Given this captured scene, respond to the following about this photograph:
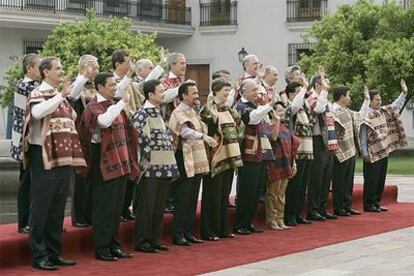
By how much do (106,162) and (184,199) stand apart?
1455 mm

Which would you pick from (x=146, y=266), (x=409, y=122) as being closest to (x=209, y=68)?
(x=409, y=122)

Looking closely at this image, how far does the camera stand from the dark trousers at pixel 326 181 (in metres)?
12.4

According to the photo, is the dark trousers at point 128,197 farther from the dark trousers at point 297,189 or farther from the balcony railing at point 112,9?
the balcony railing at point 112,9

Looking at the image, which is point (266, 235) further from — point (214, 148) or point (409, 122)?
point (409, 122)

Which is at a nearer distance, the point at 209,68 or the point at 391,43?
the point at 391,43

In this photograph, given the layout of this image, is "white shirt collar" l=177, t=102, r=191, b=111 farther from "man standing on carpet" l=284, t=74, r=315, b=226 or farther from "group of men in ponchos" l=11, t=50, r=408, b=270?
"man standing on carpet" l=284, t=74, r=315, b=226

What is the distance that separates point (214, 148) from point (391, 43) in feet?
52.4

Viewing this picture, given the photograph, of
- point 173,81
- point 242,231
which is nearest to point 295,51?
point 242,231

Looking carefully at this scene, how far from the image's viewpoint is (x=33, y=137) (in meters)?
8.45

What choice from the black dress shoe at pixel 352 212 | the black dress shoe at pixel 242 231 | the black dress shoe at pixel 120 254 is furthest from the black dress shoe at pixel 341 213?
the black dress shoe at pixel 120 254

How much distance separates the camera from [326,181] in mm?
12500

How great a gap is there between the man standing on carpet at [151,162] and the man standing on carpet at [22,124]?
1113mm

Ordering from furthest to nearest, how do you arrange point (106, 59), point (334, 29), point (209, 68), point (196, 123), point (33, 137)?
point (209, 68)
point (334, 29)
point (106, 59)
point (196, 123)
point (33, 137)

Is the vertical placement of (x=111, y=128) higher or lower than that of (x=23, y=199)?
higher
